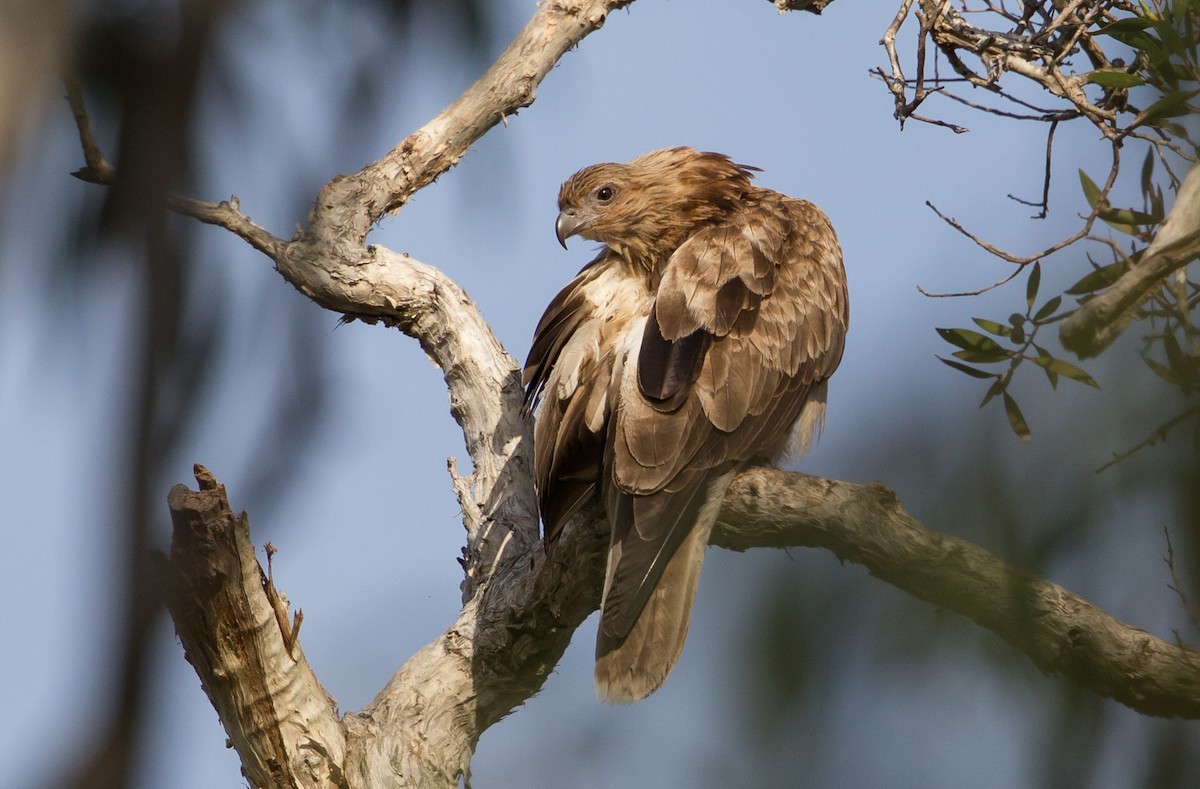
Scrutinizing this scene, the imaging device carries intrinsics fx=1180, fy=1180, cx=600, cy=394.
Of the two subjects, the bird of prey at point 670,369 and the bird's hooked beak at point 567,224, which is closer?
the bird of prey at point 670,369

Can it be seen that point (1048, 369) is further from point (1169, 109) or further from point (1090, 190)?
point (1169, 109)

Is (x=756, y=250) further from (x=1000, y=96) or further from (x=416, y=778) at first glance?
(x=416, y=778)

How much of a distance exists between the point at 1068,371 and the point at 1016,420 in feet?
0.33

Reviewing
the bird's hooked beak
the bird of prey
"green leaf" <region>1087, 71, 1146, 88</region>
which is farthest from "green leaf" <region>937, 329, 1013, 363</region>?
the bird's hooked beak

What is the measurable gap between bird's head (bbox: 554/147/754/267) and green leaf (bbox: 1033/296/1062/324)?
Answer: 9.02ft

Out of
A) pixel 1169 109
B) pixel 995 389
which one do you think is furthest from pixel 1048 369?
pixel 1169 109

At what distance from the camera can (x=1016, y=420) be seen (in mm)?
1673

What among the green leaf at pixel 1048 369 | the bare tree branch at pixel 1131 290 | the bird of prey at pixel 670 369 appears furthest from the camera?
the bird of prey at pixel 670 369

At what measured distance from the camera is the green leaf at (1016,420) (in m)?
1.65

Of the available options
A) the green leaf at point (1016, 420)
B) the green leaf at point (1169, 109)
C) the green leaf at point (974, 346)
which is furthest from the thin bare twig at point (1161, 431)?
the green leaf at point (1169, 109)

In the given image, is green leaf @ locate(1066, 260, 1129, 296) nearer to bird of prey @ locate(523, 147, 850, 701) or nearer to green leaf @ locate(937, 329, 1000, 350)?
green leaf @ locate(937, 329, 1000, 350)

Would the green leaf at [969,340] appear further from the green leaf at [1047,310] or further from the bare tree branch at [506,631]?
the bare tree branch at [506,631]

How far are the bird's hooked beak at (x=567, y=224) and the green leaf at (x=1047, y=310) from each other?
3.11 metres

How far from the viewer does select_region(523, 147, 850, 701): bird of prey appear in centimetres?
357
